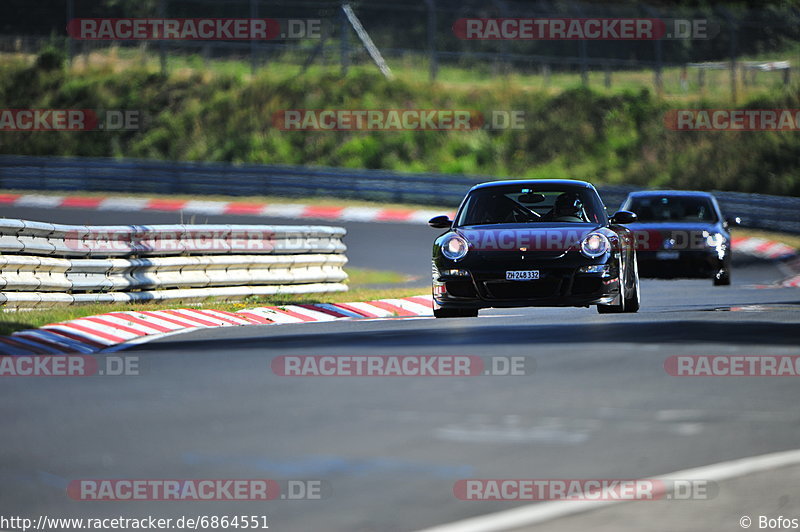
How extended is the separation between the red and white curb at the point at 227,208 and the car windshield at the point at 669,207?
11399 mm

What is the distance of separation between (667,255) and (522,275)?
23.6ft

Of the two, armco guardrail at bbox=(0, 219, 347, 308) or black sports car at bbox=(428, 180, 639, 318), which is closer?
black sports car at bbox=(428, 180, 639, 318)

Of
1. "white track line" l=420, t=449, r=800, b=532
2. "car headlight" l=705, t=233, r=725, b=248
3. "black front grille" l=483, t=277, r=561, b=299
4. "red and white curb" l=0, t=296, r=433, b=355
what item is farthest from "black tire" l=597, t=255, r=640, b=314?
"white track line" l=420, t=449, r=800, b=532

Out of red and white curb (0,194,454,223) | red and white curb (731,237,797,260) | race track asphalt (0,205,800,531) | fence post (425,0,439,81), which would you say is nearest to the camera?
race track asphalt (0,205,800,531)

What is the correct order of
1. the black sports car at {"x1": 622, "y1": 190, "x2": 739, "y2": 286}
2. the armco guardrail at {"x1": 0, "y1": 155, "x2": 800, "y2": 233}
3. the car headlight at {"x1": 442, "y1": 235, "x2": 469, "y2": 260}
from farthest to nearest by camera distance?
the armco guardrail at {"x1": 0, "y1": 155, "x2": 800, "y2": 233} → the black sports car at {"x1": 622, "y1": 190, "x2": 739, "y2": 286} → the car headlight at {"x1": 442, "y1": 235, "x2": 469, "y2": 260}

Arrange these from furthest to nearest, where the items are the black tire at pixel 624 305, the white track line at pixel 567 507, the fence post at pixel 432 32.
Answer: the fence post at pixel 432 32, the black tire at pixel 624 305, the white track line at pixel 567 507

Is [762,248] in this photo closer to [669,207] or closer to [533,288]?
[669,207]

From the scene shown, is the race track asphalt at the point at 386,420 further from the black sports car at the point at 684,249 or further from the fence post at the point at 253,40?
the fence post at the point at 253,40

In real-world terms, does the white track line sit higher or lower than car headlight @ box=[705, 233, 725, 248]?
lower

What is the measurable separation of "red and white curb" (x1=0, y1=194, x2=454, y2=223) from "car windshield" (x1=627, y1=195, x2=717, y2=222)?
449 inches

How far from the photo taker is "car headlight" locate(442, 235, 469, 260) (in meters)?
13.3

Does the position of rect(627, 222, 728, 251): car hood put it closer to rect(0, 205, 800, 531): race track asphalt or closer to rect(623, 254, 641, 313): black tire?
rect(623, 254, 641, 313): black tire

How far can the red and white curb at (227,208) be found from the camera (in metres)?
33.0

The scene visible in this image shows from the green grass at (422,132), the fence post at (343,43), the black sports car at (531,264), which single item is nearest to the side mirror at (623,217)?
the black sports car at (531,264)
